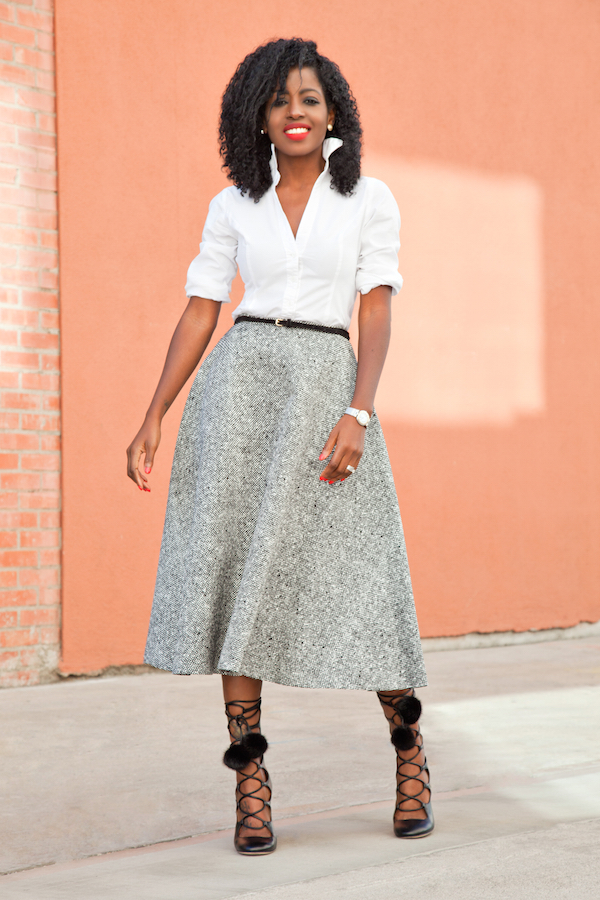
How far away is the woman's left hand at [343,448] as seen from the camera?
214 centimetres

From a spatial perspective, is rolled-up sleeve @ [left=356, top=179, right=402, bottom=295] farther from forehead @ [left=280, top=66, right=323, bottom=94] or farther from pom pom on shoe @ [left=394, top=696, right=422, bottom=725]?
pom pom on shoe @ [left=394, top=696, right=422, bottom=725]

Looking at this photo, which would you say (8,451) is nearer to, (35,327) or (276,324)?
(35,327)

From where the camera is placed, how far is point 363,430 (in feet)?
7.17

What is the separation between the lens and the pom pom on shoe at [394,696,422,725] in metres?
2.23

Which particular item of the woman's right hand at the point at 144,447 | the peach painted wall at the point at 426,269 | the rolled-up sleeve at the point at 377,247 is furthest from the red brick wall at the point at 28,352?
the rolled-up sleeve at the point at 377,247

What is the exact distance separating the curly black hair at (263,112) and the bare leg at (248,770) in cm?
110

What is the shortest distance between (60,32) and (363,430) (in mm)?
2918

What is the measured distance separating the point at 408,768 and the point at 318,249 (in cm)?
116

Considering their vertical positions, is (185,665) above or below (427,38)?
below

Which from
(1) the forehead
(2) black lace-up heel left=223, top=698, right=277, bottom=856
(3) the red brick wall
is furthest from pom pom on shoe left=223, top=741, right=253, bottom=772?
(3) the red brick wall

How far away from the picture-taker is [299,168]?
2359 mm

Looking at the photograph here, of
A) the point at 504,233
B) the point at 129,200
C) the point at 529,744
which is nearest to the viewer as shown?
the point at 529,744

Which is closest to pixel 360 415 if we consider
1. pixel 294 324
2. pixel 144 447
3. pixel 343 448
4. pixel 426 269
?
pixel 343 448

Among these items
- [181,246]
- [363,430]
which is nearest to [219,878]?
[363,430]
